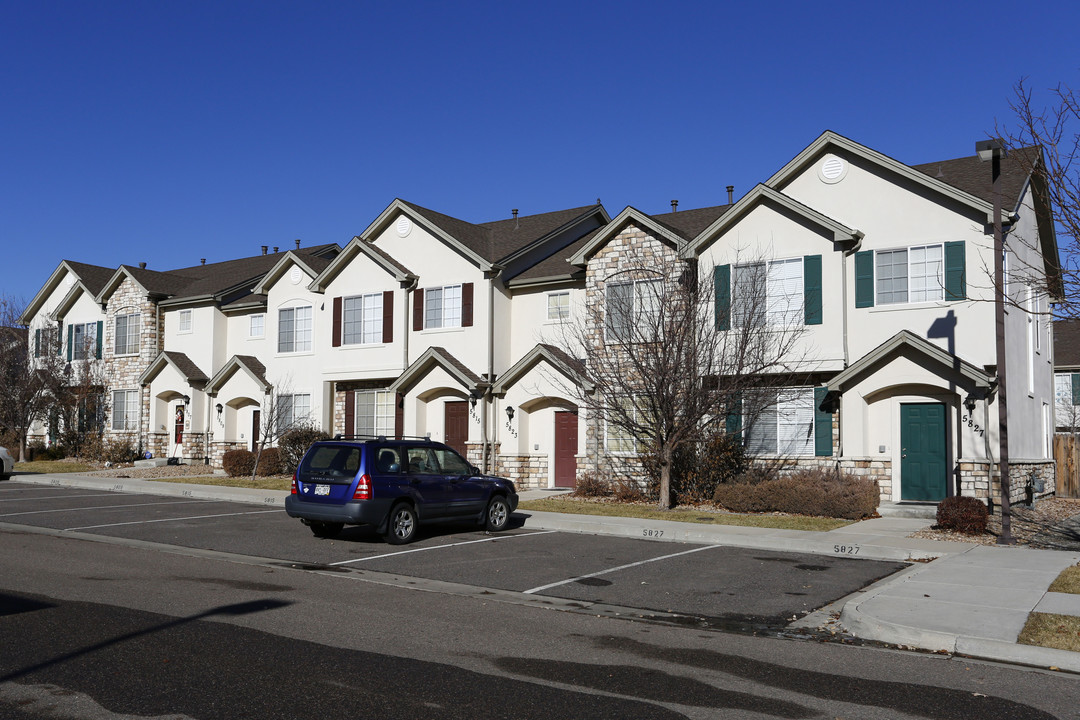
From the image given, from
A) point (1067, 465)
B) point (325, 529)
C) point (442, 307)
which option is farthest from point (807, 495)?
point (442, 307)

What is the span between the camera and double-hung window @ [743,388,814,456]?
71.4 feet

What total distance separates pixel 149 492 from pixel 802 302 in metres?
18.0

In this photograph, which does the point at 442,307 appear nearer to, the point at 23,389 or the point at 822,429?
the point at 822,429

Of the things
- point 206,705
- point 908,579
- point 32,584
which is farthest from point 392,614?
point 908,579

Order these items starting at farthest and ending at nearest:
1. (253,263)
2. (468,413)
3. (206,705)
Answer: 1. (253,263)
2. (468,413)
3. (206,705)

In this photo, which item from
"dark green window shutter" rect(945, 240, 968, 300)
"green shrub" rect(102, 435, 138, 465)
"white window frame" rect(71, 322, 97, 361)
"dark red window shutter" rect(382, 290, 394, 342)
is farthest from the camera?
"white window frame" rect(71, 322, 97, 361)

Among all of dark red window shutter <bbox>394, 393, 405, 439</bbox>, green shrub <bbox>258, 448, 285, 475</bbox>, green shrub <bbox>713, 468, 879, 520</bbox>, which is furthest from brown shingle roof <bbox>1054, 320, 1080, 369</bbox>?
green shrub <bbox>258, 448, 285, 475</bbox>

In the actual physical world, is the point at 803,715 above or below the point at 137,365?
below

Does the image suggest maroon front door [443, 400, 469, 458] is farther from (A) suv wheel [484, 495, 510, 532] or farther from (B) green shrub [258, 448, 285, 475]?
(A) suv wheel [484, 495, 510, 532]

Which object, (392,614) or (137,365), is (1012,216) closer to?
(392,614)

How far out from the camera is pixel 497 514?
674 inches

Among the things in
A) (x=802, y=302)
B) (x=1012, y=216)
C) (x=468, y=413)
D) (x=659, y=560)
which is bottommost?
(x=659, y=560)

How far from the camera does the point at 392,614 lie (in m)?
9.55

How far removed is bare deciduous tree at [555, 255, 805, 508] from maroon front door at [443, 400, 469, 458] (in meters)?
5.24
